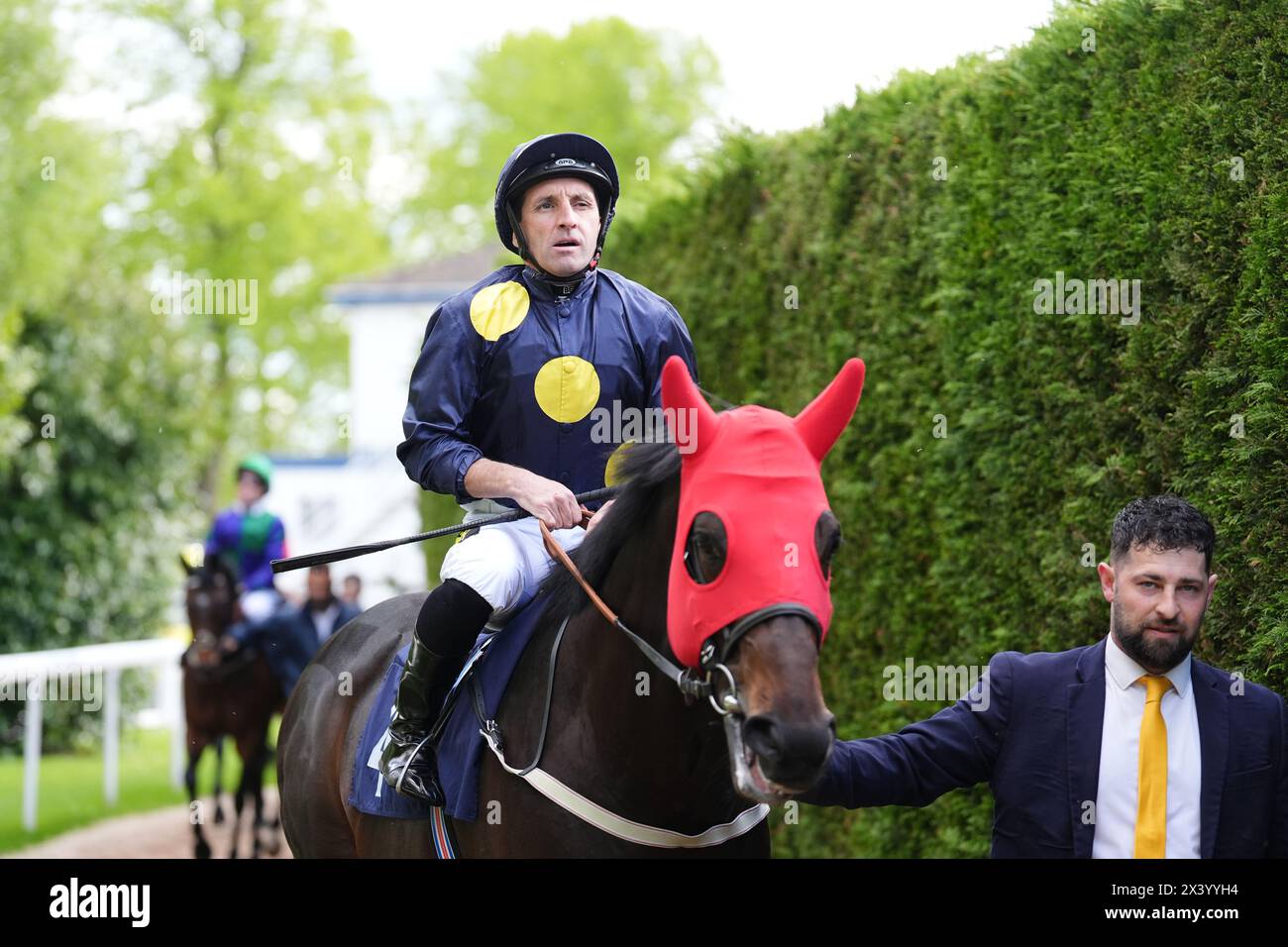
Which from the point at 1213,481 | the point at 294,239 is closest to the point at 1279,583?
the point at 1213,481

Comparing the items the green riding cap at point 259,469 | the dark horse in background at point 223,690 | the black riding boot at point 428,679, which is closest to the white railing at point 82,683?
the dark horse in background at point 223,690

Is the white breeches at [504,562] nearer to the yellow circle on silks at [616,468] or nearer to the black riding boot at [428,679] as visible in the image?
the black riding boot at [428,679]

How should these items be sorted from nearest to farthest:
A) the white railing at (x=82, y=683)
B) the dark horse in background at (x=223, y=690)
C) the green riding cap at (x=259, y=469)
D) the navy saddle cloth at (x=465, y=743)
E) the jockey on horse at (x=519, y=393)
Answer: the navy saddle cloth at (x=465, y=743)
the jockey on horse at (x=519, y=393)
the dark horse in background at (x=223, y=690)
the white railing at (x=82, y=683)
the green riding cap at (x=259, y=469)

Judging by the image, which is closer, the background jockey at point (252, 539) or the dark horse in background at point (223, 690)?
the dark horse in background at point (223, 690)

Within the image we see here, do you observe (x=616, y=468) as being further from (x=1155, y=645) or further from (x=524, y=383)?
(x=1155, y=645)

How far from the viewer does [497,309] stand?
12.1ft

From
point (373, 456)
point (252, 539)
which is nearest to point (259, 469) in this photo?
point (252, 539)

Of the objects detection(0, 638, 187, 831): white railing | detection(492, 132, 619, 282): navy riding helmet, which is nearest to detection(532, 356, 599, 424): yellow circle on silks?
detection(492, 132, 619, 282): navy riding helmet

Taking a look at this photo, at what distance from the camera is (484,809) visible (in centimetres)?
334

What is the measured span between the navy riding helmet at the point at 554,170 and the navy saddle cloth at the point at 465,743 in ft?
3.21

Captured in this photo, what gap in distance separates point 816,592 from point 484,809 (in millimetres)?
1149

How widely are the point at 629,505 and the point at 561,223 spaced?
0.97 m

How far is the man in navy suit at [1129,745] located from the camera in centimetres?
291
